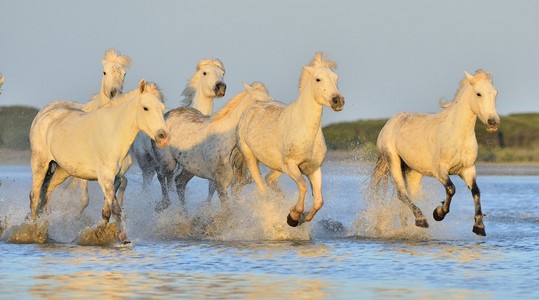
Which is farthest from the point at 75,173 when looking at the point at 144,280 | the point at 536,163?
the point at 536,163

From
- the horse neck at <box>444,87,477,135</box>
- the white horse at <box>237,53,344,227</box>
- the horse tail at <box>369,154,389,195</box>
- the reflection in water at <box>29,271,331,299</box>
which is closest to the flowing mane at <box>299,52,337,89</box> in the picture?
the white horse at <box>237,53,344,227</box>

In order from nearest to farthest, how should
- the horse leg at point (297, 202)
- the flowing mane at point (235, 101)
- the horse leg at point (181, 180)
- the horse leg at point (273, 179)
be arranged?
the horse leg at point (297, 202) → the horse leg at point (273, 179) → the flowing mane at point (235, 101) → the horse leg at point (181, 180)

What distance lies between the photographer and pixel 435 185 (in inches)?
706

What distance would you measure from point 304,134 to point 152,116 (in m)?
1.90

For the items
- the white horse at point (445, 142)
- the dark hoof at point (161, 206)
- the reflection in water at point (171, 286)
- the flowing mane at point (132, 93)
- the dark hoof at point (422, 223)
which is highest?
the flowing mane at point (132, 93)

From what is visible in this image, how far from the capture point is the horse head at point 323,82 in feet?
47.5

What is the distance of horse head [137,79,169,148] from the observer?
553 inches

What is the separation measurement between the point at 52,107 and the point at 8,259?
3422 millimetres

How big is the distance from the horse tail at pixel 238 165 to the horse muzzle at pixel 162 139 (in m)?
2.74

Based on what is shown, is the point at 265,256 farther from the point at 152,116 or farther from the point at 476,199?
the point at 476,199

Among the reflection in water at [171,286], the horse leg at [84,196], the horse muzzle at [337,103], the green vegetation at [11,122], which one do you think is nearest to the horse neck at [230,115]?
the horse leg at [84,196]

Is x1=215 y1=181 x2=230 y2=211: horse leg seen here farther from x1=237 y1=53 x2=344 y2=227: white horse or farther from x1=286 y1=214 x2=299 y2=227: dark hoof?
x1=286 y1=214 x2=299 y2=227: dark hoof

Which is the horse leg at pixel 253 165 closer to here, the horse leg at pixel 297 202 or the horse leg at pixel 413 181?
the horse leg at pixel 297 202

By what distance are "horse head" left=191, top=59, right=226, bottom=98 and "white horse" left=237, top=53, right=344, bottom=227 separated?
3.39m
